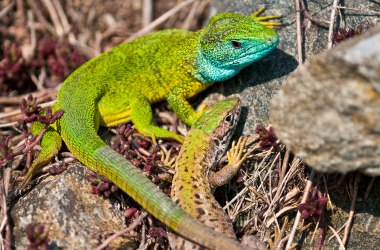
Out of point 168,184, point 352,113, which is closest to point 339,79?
point 352,113

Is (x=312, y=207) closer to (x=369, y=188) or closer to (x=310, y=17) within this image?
(x=369, y=188)

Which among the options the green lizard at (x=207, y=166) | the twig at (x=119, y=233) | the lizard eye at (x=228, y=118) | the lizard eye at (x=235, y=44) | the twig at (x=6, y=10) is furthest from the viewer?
the twig at (x=6, y=10)

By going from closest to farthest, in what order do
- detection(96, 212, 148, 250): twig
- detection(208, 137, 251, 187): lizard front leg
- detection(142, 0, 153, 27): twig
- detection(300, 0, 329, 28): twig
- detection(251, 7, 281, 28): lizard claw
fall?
detection(96, 212, 148, 250): twig → detection(208, 137, 251, 187): lizard front leg → detection(300, 0, 329, 28): twig → detection(251, 7, 281, 28): lizard claw → detection(142, 0, 153, 27): twig

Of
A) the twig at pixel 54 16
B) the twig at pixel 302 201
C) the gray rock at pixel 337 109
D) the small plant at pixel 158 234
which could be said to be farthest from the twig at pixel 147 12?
the gray rock at pixel 337 109

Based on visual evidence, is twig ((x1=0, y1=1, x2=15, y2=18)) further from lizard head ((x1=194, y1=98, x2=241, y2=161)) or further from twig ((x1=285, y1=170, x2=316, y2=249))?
twig ((x1=285, y1=170, x2=316, y2=249))

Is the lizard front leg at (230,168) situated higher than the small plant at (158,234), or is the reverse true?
the lizard front leg at (230,168)

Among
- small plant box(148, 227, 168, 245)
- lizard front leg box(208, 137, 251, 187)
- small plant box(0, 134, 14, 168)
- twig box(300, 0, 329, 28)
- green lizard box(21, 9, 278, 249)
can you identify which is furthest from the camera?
twig box(300, 0, 329, 28)

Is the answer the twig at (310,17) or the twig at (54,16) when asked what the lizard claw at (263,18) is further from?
the twig at (54,16)

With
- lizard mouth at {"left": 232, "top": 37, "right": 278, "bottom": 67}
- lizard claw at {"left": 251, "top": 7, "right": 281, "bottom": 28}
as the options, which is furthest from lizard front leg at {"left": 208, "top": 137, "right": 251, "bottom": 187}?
lizard claw at {"left": 251, "top": 7, "right": 281, "bottom": 28}
